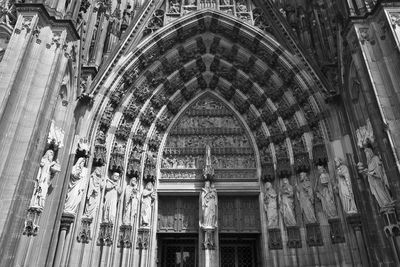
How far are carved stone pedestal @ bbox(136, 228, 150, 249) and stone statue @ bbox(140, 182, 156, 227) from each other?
16cm

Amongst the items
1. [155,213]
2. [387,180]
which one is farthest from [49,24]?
[387,180]

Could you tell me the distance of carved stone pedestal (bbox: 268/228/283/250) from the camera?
8.59 m

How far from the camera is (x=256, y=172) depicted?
10031mm

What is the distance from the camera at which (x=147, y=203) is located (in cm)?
912

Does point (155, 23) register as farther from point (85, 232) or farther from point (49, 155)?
point (85, 232)

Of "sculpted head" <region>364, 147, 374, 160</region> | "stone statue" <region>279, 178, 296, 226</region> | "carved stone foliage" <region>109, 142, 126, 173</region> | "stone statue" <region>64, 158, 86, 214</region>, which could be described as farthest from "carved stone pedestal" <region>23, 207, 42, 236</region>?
"sculpted head" <region>364, 147, 374, 160</region>

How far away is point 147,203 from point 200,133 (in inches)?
119

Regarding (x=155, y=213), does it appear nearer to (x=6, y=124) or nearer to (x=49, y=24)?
(x=6, y=124)

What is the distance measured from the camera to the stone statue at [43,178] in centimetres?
641

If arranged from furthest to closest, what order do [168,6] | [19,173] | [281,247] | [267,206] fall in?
[168,6]
[267,206]
[281,247]
[19,173]

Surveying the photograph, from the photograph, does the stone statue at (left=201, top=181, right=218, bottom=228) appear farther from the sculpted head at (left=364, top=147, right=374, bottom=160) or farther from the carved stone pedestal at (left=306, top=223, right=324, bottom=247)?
the sculpted head at (left=364, top=147, right=374, bottom=160)

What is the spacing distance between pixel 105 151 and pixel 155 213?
7.73 ft

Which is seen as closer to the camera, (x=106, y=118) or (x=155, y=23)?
(x=106, y=118)

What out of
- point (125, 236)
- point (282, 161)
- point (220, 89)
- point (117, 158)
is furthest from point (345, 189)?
point (117, 158)
